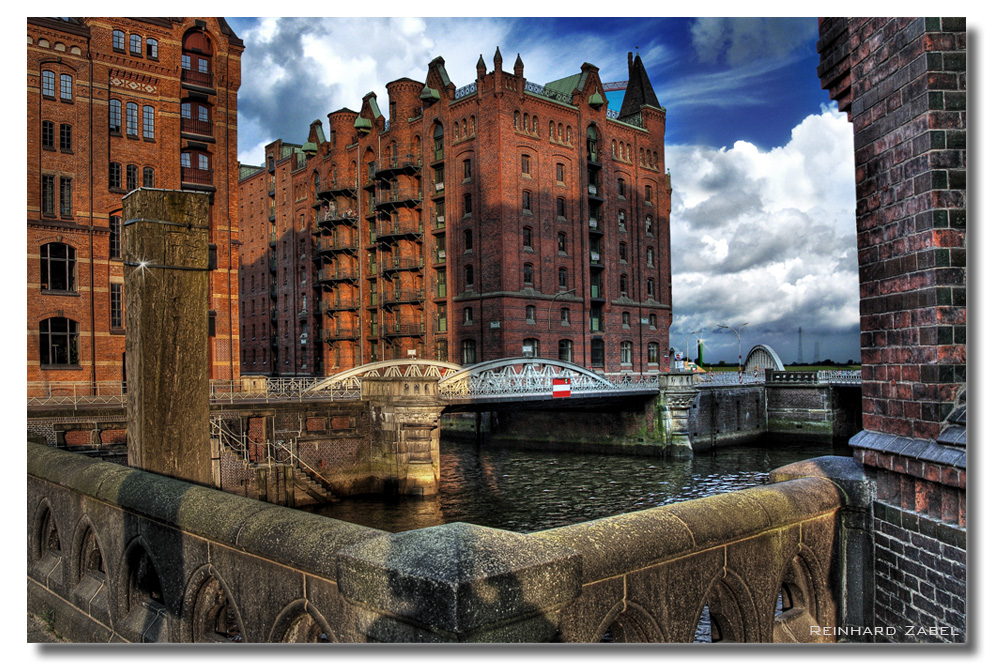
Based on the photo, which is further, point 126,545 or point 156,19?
point 156,19

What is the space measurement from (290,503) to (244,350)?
43894mm

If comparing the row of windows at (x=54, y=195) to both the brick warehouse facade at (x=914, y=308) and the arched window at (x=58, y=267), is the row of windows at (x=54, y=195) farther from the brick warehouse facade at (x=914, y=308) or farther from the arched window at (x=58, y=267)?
the brick warehouse facade at (x=914, y=308)

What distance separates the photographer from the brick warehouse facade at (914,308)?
4.27m

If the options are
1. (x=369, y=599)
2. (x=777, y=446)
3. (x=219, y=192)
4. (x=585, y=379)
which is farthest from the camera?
(x=777, y=446)

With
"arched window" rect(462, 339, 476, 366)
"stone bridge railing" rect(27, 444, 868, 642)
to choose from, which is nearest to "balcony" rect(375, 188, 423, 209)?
"arched window" rect(462, 339, 476, 366)

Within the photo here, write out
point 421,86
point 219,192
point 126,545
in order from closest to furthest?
point 126,545 → point 219,192 → point 421,86

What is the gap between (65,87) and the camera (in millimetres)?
23719

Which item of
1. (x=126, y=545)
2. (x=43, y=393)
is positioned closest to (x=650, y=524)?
(x=126, y=545)

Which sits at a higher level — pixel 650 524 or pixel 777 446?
pixel 650 524

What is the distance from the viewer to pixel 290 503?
21359 mm

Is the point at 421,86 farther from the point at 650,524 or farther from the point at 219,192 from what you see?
the point at 650,524

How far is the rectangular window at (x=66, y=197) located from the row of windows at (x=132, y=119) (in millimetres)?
2606

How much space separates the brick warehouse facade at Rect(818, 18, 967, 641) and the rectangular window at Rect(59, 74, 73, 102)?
26.6 metres

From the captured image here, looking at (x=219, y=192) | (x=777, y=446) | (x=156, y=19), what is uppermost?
(x=156, y=19)
